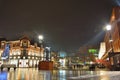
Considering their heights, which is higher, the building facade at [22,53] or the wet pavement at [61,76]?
the building facade at [22,53]

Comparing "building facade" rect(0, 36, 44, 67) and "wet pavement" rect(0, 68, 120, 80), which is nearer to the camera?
"wet pavement" rect(0, 68, 120, 80)

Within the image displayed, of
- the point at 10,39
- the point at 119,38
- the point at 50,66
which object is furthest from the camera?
the point at 10,39

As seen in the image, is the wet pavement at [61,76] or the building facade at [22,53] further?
the building facade at [22,53]

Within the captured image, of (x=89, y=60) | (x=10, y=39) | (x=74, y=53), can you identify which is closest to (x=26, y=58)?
(x=10, y=39)

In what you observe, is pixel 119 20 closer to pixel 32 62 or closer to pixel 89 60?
pixel 89 60

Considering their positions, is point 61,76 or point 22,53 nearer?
point 61,76

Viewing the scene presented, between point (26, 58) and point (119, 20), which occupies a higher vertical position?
point (119, 20)

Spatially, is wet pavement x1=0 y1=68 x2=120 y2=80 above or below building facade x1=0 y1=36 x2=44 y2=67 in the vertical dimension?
below

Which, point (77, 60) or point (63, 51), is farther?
point (63, 51)

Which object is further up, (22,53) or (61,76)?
(22,53)

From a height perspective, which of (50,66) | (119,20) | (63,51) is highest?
(119,20)

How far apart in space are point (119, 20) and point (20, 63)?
63.5m

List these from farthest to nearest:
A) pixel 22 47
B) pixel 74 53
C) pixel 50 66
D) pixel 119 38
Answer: pixel 22 47 < pixel 74 53 < pixel 119 38 < pixel 50 66

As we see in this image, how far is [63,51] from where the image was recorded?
95375 millimetres
